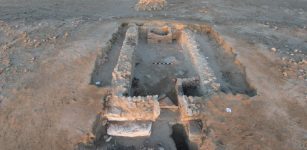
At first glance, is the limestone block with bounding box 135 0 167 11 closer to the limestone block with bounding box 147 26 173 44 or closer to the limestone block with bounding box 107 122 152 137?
the limestone block with bounding box 147 26 173 44

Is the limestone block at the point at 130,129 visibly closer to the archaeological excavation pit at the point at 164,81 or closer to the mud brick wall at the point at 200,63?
the archaeological excavation pit at the point at 164,81

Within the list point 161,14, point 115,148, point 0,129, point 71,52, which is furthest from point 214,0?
point 0,129

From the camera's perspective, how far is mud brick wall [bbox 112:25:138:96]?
8.89 meters

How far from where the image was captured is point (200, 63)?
10.3 meters

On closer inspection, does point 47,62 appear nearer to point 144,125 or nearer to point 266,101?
point 144,125

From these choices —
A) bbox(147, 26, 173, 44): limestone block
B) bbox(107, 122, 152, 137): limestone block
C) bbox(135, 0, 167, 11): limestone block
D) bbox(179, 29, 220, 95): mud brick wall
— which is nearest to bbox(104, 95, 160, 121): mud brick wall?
bbox(107, 122, 152, 137): limestone block

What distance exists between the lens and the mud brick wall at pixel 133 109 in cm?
816

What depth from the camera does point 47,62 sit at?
10.6 m

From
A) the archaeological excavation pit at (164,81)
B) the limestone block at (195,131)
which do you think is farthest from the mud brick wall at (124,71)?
the limestone block at (195,131)

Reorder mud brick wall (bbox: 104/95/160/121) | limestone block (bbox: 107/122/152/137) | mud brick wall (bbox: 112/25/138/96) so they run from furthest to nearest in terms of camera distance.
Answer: mud brick wall (bbox: 112/25/138/96), mud brick wall (bbox: 104/95/160/121), limestone block (bbox: 107/122/152/137)

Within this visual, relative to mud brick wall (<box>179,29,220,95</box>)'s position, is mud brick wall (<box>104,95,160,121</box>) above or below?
below

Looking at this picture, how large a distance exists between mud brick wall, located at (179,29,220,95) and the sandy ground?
20.9 inches

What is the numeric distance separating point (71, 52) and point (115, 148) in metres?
4.94

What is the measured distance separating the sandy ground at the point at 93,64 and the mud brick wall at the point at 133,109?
16.6 inches
